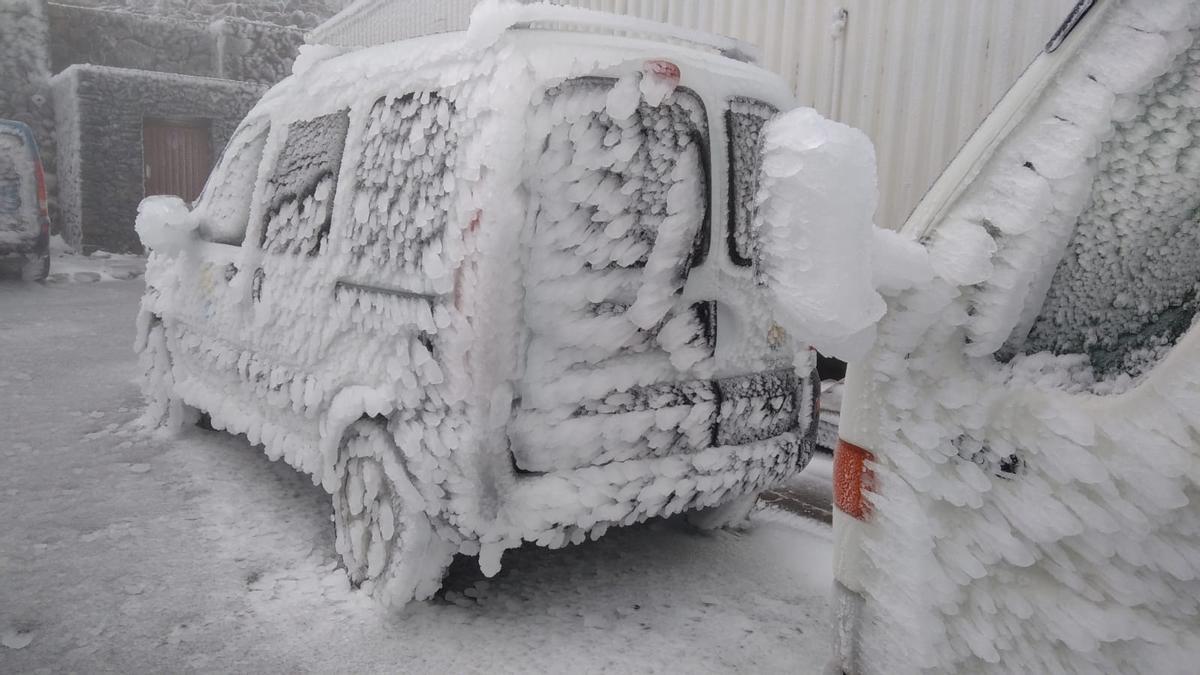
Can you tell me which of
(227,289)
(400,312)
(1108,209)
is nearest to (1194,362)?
(1108,209)

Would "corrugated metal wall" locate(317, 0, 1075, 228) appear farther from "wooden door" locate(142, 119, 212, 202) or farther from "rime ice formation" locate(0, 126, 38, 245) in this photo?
"wooden door" locate(142, 119, 212, 202)

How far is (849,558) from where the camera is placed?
1461 millimetres

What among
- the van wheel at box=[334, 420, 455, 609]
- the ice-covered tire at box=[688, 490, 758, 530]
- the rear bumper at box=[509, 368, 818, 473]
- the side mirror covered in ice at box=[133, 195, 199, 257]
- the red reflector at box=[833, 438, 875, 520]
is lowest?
the ice-covered tire at box=[688, 490, 758, 530]

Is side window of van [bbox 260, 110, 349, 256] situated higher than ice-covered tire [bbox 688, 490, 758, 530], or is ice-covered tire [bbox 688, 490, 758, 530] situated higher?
side window of van [bbox 260, 110, 349, 256]

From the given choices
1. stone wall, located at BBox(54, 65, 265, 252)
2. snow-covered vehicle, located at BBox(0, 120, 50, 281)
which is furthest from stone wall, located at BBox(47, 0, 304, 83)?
snow-covered vehicle, located at BBox(0, 120, 50, 281)

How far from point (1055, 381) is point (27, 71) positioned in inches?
715

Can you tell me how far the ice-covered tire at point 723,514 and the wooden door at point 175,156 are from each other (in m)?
14.6

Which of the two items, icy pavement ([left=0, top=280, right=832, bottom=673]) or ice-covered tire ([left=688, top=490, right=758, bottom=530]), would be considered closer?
icy pavement ([left=0, top=280, right=832, bottom=673])

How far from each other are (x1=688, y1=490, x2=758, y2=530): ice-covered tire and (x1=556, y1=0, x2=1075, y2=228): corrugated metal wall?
7.30 feet

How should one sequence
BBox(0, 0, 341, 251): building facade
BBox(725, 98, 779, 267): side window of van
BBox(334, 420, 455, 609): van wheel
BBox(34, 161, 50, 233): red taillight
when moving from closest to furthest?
BBox(334, 420, 455, 609): van wheel < BBox(725, 98, 779, 267): side window of van < BBox(34, 161, 50, 233): red taillight < BBox(0, 0, 341, 251): building facade

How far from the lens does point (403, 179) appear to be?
2375 mm

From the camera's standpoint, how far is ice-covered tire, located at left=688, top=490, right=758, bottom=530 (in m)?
3.25

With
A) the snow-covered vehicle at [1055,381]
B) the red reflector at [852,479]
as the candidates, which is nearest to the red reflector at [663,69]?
the snow-covered vehicle at [1055,381]

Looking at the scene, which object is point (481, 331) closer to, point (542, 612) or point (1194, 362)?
point (542, 612)
